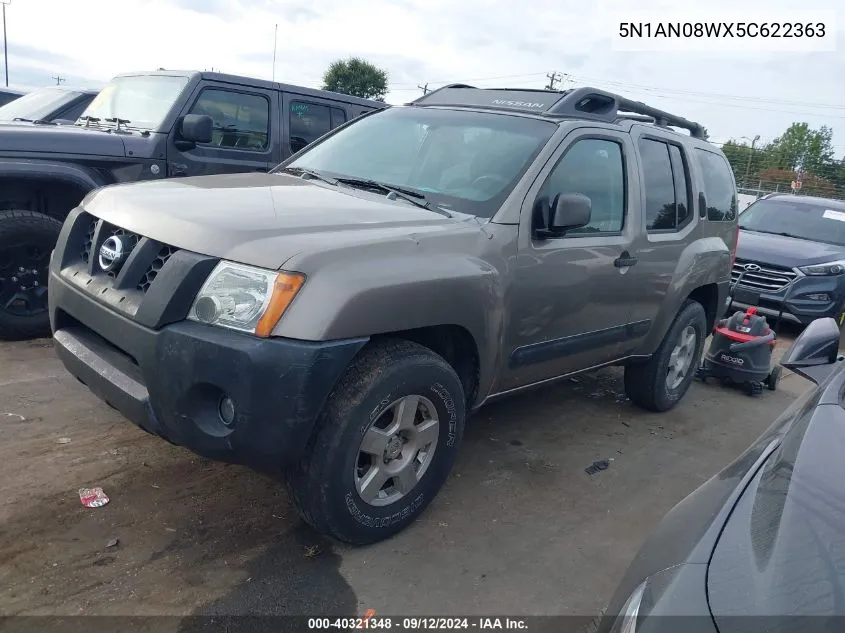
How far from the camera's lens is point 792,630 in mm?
1305

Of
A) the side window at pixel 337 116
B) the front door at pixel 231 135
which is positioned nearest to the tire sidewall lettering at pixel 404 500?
the front door at pixel 231 135

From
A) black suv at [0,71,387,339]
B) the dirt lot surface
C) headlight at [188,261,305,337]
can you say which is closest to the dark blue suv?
the dirt lot surface

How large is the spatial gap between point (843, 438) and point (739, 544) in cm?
51

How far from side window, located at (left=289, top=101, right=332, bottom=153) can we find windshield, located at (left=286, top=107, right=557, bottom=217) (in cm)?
232

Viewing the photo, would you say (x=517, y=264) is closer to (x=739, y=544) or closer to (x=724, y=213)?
(x=739, y=544)

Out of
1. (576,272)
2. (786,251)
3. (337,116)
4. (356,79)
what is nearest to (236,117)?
(337,116)

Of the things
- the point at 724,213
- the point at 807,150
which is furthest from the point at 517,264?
the point at 807,150

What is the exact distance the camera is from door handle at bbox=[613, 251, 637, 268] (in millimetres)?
3770

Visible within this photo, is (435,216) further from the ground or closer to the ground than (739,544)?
further from the ground

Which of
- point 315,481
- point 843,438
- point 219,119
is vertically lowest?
point 315,481

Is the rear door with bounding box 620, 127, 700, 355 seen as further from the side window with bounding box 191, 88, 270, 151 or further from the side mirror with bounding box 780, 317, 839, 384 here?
the side window with bounding box 191, 88, 270, 151

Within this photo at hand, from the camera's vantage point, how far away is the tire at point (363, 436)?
99.3 inches

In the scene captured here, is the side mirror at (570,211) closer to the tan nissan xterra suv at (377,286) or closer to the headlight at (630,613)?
the tan nissan xterra suv at (377,286)

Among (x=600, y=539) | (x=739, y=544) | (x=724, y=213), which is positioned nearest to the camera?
(x=739, y=544)
